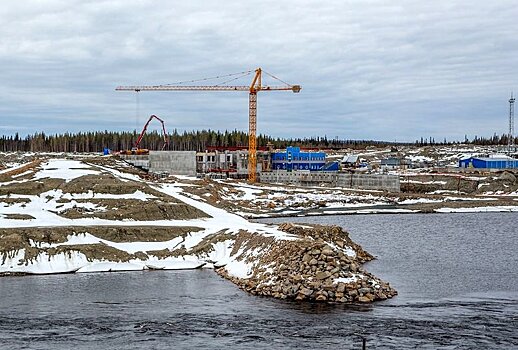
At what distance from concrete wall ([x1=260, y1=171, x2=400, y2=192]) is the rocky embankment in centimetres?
10719

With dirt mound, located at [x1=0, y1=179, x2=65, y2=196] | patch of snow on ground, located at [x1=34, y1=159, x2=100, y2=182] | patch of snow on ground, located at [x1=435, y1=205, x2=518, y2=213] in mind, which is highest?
patch of snow on ground, located at [x1=34, y1=159, x2=100, y2=182]

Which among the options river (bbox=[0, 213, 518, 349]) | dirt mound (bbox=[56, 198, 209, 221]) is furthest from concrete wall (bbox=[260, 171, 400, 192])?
river (bbox=[0, 213, 518, 349])

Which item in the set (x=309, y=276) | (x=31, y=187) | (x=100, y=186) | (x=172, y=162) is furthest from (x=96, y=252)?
(x=172, y=162)

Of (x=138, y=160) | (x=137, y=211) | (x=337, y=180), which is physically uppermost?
(x=138, y=160)

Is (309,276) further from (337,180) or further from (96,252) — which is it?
(337,180)

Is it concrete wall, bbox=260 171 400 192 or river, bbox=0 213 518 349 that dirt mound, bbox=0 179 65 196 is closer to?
river, bbox=0 213 518 349

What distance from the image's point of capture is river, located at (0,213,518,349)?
130ft

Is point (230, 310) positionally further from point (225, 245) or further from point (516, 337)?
point (225, 245)

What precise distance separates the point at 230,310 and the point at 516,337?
1855cm

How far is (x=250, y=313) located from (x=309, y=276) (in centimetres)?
785

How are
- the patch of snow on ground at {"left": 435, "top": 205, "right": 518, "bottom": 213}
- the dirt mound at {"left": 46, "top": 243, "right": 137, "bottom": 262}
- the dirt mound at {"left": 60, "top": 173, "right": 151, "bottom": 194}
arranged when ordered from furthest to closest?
the patch of snow on ground at {"left": 435, "top": 205, "right": 518, "bottom": 213} → the dirt mound at {"left": 60, "top": 173, "right": 151, "bottom": 194} → the dirt mound at {"left": 46, "top": 243, "right": 137, "bottom": 262}

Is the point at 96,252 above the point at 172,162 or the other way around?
the other way around

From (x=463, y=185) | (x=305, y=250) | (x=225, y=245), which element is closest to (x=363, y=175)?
(x=463, y=185)

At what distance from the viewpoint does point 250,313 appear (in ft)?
154
